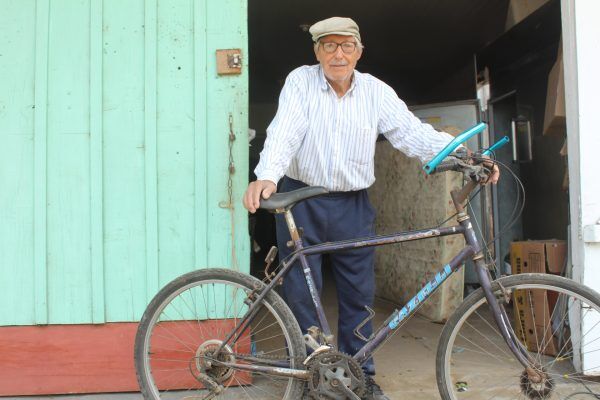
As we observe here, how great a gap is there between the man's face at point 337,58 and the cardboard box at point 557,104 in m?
1.58

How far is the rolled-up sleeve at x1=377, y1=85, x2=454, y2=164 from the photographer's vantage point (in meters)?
2.53

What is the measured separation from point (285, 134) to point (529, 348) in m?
2.02

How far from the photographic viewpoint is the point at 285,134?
2393 millimetres

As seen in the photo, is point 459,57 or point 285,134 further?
point 459,57

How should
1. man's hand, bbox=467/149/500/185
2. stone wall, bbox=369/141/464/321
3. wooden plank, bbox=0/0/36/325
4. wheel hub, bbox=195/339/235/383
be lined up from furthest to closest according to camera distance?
stone wall, bbox=369/141/464/321, wooden plank, bbox=0/0/36/325, wheel hub, bbox=195/339/235/383, man's hand, bbox=467/149/500/185

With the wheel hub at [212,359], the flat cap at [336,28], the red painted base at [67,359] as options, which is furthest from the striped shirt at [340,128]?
the red painted base at [67,359]

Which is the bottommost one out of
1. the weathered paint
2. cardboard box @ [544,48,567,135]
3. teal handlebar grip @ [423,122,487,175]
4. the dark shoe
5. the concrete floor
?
the concrete floor

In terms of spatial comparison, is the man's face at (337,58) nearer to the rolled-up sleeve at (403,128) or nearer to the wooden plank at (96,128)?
the rolled-up sleeve at (403,128)

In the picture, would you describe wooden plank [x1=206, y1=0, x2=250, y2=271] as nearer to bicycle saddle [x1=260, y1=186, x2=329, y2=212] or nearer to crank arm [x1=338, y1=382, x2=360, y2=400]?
bicycle saddle [x1=260, y1=186, x2=329, y2=212]

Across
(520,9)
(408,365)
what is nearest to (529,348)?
(408,365)

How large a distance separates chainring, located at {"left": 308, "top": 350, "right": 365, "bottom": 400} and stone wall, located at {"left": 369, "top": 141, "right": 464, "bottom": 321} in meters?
1.86

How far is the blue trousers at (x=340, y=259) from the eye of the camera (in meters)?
2.50

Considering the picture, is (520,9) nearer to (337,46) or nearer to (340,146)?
(337,46)

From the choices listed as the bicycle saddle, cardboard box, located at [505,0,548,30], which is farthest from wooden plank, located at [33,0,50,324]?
cardboard box, located at [505,0,548,30]
